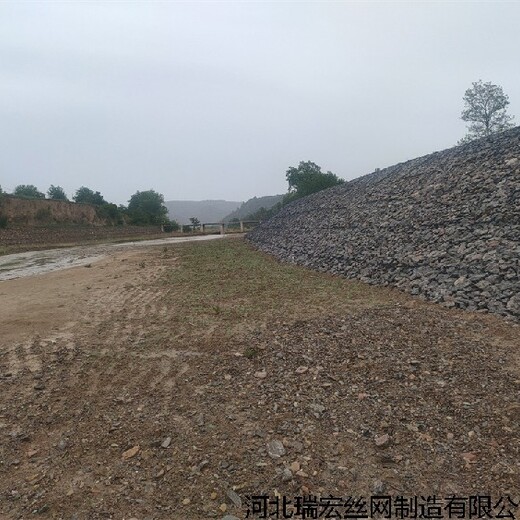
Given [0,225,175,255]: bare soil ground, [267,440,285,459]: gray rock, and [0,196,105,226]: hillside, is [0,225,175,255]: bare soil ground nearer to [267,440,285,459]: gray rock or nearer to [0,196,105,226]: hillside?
[0,196,105,226]: hillside

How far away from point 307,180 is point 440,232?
1263 inches

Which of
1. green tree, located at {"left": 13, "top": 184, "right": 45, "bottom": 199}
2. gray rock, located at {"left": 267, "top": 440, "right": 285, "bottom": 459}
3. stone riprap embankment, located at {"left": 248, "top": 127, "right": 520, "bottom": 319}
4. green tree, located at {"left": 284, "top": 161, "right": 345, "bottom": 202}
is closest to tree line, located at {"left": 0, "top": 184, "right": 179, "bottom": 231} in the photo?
green tree, located at {"left": 13, "top": 184, "right": 45, "bottom": 199}

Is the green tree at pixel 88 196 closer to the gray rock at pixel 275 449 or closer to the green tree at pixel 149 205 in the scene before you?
the green tree at pixel 149 205

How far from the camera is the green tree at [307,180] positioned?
38.3m

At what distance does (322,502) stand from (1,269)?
1963cm

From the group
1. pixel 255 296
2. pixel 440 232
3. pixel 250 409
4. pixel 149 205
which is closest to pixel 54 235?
pixel 149 205

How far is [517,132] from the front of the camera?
36.9ft

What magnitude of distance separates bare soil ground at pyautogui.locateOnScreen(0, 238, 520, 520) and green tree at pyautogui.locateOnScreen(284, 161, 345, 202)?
3294 centimetres

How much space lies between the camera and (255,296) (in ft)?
26.5

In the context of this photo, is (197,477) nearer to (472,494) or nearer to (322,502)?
(322,502)

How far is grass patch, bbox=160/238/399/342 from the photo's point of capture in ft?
21.0

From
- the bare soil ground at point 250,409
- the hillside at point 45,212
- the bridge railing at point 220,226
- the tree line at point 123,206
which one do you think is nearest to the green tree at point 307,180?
the bridge railing at point 220,226

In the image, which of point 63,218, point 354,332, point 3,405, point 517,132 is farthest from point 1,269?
point 63,218

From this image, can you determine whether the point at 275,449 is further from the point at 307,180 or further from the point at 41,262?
the point at 307,180
